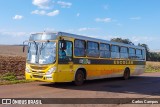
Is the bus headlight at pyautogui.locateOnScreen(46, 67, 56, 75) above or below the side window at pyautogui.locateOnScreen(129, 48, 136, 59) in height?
below

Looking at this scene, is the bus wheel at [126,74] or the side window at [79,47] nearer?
the side window at [79,47]

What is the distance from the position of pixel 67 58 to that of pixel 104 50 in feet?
15.2

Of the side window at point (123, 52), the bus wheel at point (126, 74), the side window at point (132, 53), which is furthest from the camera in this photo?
the side window at point (132, 53)

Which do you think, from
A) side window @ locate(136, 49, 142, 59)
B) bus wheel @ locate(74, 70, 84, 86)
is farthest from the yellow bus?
side window @ locate(136, 49, 142, 59)

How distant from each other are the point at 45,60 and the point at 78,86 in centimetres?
245

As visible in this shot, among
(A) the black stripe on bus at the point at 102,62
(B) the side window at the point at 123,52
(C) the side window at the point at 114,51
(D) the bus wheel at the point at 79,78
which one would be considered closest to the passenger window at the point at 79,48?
(A) the black stripe on bus at the point at 102,62

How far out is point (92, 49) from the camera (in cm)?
1848

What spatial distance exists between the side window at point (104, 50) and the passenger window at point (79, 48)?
2.28 m

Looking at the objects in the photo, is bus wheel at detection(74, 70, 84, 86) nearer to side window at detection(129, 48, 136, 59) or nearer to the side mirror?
the side mirror

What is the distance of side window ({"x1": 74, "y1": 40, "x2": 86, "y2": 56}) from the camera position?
16666 millimetres

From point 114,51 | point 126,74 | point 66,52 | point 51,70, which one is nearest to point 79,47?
point 66,52

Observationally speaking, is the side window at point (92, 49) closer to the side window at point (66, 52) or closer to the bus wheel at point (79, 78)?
the bus wheel at point (79, 78)

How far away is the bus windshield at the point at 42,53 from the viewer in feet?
50.1

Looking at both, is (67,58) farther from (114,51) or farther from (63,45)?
(114,51)
